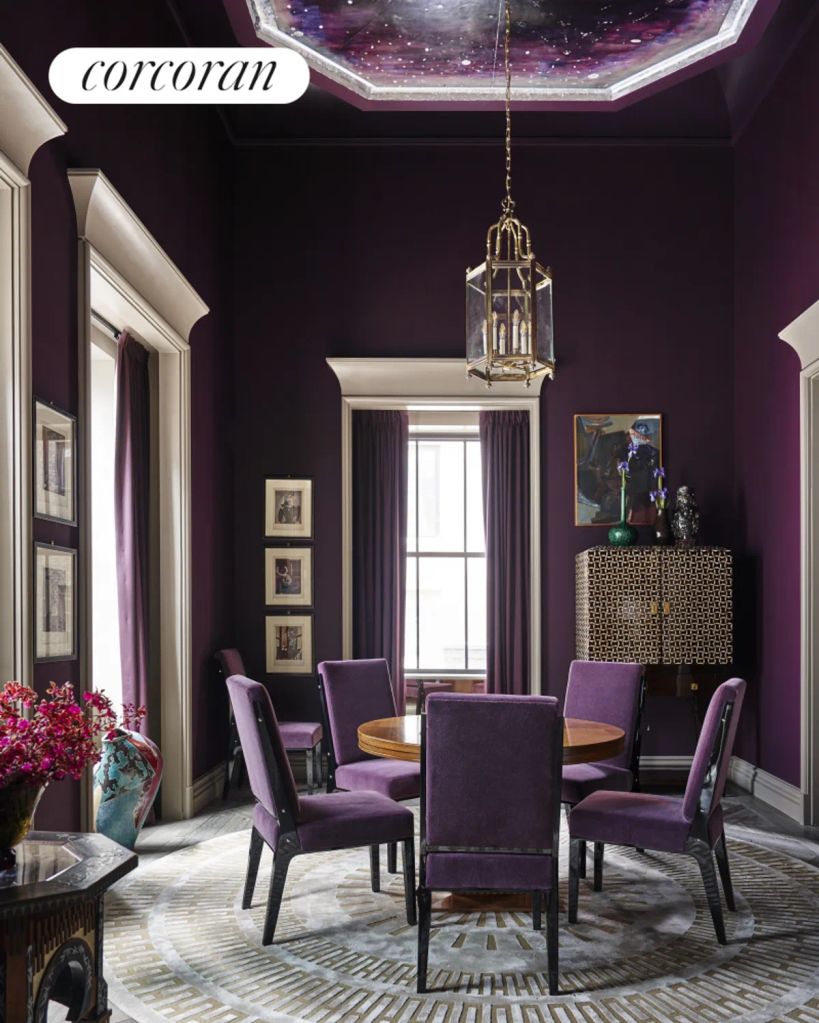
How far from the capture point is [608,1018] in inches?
127

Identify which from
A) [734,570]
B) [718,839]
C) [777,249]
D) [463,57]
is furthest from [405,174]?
[718,839]

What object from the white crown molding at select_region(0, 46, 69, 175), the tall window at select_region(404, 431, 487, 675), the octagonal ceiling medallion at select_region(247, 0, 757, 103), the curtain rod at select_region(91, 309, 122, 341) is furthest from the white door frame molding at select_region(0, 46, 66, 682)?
the tall window at select_region(404, 431, 487, 675)

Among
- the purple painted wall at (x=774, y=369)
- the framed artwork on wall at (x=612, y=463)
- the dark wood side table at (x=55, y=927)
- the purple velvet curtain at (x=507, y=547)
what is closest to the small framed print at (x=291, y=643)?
the purple velvet curtain at (x=507, y=547)

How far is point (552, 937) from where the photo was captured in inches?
136

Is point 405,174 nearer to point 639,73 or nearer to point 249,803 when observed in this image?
point 639,73

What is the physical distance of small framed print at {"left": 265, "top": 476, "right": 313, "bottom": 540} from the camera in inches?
294

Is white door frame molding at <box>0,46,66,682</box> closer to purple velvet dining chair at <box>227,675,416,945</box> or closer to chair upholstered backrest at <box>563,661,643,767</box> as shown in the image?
purple velvet dining chair at <box>227,675,416,945</box>

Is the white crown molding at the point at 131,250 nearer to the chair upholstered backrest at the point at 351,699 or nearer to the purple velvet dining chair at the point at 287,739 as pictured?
the purple velvet dining chair at the point at 287,739

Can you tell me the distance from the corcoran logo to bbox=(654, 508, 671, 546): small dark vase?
160 inches

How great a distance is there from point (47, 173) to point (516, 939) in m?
3.51

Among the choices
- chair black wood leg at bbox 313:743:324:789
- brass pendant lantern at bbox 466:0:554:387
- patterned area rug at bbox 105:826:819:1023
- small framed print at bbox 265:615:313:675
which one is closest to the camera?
patterned area rug at bbox 105:826:819:1023

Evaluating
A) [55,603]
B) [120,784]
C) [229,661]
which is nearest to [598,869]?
[120,784]

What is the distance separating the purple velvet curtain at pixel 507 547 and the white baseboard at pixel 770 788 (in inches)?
70.0

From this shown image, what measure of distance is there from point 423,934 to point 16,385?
2.39m
